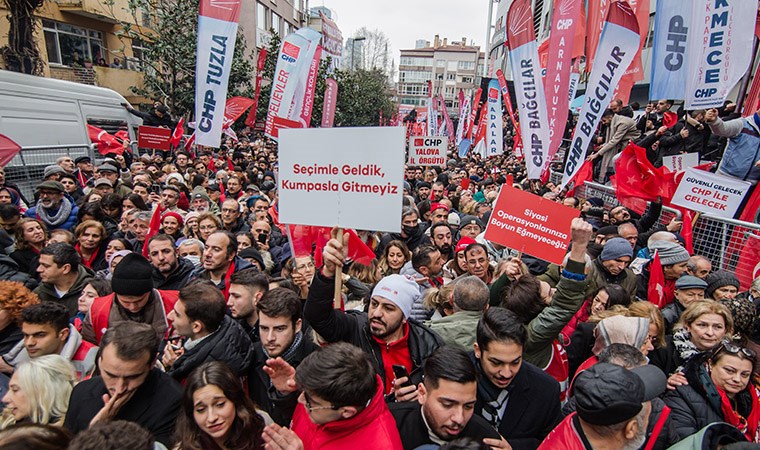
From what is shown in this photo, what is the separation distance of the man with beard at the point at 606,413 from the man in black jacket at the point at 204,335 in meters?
1.80

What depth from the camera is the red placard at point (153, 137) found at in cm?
1112

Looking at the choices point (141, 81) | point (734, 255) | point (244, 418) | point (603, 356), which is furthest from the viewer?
point (141, 81)

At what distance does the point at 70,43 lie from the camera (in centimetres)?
2180

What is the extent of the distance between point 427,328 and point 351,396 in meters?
1.09

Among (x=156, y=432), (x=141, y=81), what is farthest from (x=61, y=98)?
(x=141, y=81)

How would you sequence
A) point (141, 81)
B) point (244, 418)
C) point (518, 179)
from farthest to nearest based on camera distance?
1. point (141, 81)
2. point (518, 179)
3. point (244, 418)

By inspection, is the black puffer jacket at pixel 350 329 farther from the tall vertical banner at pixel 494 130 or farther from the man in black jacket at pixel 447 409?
the tall vertical banner at pixel 494 130

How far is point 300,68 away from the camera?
33.9 feet

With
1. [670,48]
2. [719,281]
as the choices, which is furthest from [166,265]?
[670,48]

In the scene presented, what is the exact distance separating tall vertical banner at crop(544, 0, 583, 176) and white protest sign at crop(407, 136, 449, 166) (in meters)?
3.97

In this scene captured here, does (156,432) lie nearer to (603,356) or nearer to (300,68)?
(603,356)

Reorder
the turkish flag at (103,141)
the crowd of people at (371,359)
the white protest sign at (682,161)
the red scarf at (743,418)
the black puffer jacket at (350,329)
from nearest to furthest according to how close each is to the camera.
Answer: the crowd of people at (371,359) < the red scarf at (743,418) < the black puffer jacket at (350,329) < the white protest sign at (682,161) < the turkish flag at (103,141)

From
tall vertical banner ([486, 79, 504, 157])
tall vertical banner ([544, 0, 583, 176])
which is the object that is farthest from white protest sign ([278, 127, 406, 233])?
tall vertical banner ([486, 79, 504, 157])

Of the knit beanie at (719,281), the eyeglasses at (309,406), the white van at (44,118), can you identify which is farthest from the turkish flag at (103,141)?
the knit beanie at (719,281)
